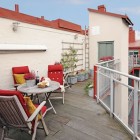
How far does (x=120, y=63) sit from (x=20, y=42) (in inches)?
253

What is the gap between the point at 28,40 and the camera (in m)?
5.98

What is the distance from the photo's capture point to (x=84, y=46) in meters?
10.1

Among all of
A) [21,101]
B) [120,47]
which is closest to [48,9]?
[120,47]

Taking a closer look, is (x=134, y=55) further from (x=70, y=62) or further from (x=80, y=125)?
(x=80, y=125)

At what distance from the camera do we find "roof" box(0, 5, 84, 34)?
530cm

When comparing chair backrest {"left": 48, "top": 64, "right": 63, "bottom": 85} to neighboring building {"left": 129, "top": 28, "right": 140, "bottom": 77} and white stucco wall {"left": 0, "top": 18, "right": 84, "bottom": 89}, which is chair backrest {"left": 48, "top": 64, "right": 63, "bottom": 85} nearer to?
white stucco wall {"left": 0, "top": 18, "right": 84, "bottom": 89}

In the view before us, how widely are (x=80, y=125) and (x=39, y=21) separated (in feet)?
15.7

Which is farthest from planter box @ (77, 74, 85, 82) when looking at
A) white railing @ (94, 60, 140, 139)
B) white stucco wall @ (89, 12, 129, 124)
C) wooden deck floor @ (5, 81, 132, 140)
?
wooden deck floor @ (5, 81, 132, 140)

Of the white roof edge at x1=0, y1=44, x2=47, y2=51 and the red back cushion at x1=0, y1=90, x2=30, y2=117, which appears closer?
the red back cushion at x1=0, y1=90, x2=30, y2=117

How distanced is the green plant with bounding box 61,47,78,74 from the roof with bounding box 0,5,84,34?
3.87 ft

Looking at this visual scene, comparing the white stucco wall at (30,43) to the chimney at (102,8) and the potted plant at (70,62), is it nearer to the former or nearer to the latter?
the potted plant at (70,62)

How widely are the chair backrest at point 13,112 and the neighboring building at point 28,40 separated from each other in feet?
9.26

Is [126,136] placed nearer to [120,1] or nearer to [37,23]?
[37,23]

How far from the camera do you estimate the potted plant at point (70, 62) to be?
795 cm
